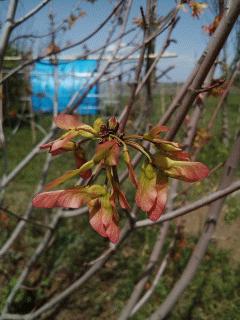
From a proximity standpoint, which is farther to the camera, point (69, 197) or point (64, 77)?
point (64, 77)

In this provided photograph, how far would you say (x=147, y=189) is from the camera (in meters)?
0.48

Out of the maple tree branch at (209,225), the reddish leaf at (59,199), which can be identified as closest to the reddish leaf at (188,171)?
the reddish leaf at (59,199)

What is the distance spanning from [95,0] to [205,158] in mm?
4648

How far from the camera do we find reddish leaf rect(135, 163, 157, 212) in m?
0.47

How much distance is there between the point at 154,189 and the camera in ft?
1.59

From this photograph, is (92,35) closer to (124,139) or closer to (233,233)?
(124,139)

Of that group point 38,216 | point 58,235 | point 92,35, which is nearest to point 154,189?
point 92,35

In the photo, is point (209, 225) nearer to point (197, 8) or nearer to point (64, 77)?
point (197, 8)

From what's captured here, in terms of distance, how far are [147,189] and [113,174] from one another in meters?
0.05

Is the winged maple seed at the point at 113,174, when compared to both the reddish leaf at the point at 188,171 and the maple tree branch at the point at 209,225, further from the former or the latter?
the maple tree branch at the point at 209,225

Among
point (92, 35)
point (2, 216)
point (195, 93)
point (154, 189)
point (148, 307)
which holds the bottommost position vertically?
point (148, 307)

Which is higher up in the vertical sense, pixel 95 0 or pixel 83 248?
pixel 95 0

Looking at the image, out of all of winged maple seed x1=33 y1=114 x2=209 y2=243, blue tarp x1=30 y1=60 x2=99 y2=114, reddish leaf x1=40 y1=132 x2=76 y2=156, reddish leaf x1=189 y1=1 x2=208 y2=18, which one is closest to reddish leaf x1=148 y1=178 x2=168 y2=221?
winged maple seed x1=33 y1=114 x2=209 y2=243

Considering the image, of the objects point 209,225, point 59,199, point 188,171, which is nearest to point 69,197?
point 59,199
